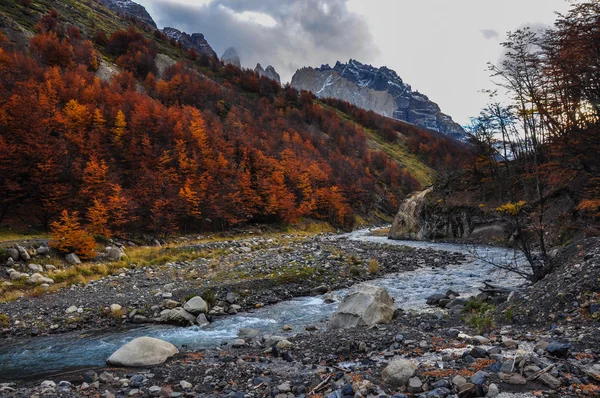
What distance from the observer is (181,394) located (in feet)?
22.0

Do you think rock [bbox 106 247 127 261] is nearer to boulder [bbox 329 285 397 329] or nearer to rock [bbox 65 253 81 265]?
rock [bbox 65 253 81 265]

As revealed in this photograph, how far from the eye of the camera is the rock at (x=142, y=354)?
893 cm

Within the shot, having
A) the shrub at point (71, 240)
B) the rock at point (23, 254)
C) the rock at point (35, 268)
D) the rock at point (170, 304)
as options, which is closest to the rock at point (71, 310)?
the rock at point (170, 304)

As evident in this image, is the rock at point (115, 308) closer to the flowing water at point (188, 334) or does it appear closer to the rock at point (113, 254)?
the flowing water at point (188, 334)

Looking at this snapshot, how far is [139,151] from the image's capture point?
4622cm

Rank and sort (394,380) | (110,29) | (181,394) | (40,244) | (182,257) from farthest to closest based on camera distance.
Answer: (110,29) → (182,257) → (40,244) → (181,394) → (394,380)

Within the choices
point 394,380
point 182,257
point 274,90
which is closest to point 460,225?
point 182,257

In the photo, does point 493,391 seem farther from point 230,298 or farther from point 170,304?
point 170,304

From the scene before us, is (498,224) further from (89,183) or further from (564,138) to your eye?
(89,183)

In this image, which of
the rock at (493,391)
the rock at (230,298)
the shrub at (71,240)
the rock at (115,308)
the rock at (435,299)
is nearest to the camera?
the rock at (493,391)

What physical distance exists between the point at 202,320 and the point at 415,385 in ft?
32.0

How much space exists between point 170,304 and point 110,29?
14533 centimetres

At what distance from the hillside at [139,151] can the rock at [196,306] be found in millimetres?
21766

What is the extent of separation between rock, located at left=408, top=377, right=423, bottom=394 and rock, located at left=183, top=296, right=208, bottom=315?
1035 centimetres
